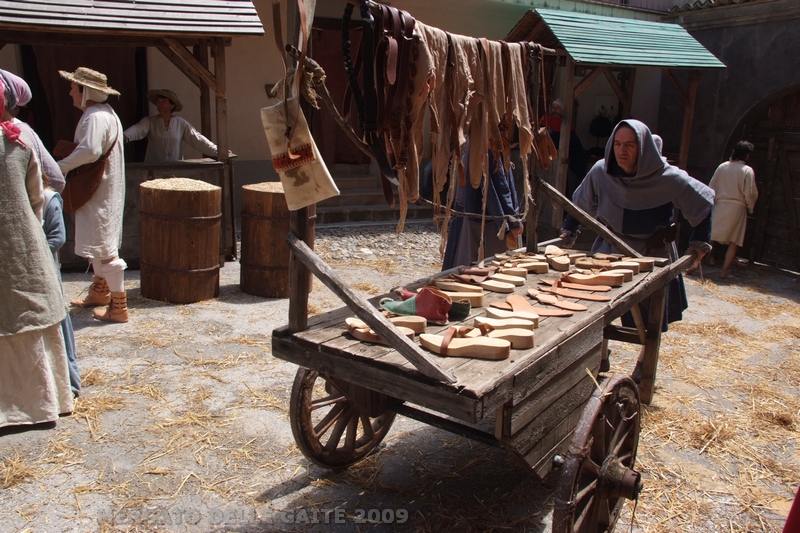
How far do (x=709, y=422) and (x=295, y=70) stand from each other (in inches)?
141

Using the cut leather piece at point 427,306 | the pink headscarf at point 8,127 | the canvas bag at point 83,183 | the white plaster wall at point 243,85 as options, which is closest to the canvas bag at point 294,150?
the cut leather piece at point 427,306

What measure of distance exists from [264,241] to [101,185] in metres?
1.51

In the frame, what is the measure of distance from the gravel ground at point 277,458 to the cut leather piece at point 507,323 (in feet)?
3.27

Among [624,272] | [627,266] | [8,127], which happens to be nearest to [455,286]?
[624,272]

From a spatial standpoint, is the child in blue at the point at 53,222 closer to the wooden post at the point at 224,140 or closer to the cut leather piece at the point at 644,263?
the cut leather piece at the point at 644,263

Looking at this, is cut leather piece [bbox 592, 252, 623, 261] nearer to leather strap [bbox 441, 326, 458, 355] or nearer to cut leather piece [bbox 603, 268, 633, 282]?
cut leather piece [bbox 603, 268, 633, 282]

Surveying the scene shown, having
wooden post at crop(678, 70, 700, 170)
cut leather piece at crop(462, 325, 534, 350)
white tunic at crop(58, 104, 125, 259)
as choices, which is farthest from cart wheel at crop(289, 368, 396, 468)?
wooden post at crop(678, 70, 700, 170)

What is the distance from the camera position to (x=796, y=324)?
7016 millimetres

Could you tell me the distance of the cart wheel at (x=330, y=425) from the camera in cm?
325

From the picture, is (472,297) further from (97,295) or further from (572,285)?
(97,295)

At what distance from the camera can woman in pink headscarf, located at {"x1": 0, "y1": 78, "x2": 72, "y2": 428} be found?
350cm

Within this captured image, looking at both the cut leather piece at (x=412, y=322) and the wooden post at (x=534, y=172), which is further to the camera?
the wooden post at (x=534, y=172)

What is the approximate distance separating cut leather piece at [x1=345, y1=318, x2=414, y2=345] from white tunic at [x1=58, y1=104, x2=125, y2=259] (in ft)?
11.6

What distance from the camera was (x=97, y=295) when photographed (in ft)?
19.3
